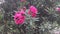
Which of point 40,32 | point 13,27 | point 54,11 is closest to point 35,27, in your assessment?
point 40,32

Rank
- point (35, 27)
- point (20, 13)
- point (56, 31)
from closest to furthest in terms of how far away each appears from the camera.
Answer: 1. point (20, 13)
2. point (35, 27)
3. point (56, 31)

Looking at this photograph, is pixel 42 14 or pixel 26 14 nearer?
pixel 26 14

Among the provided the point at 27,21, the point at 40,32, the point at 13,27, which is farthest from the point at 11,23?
the point at 40,32

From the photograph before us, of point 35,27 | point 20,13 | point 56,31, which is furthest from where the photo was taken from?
point 56,31

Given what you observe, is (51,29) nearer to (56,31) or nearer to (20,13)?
(56,31)

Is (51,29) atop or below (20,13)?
below

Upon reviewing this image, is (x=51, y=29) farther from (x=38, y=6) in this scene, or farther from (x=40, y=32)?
(x=38, y=6)

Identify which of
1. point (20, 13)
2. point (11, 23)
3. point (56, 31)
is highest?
point (20, 13)
